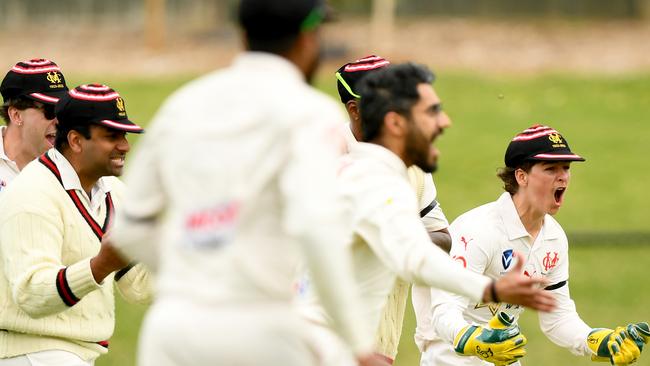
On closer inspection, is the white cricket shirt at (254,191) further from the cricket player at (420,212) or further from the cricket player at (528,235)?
the cricket player at (528,235)

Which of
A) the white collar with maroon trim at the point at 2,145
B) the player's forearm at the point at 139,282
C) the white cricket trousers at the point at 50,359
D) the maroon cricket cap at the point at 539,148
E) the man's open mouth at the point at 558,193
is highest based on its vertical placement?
the maroon cricket cap at the point at 539,148

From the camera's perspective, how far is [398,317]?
7.70 m

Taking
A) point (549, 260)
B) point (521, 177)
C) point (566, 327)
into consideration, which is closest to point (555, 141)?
point (521, 177)

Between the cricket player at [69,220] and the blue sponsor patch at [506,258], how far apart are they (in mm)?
1842

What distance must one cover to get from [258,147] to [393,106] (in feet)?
3.40

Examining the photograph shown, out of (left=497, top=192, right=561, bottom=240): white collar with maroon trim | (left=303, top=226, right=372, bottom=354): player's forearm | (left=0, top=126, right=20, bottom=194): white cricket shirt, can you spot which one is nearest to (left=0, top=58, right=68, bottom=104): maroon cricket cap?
(left=0, top=126, right=20, bottom=194): white cricket shirt

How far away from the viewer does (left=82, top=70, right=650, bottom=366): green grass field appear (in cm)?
2267

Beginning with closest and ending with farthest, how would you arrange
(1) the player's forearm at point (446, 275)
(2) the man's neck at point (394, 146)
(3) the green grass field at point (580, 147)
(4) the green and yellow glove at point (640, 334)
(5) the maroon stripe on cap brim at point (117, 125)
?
1. (1) the player's forearm at point (446, 275)
2. (2) the man's neck at point (394, 146)
3. (5) the maroon stripe on cap brim at point (117, 125)
4. (4) the green and yellow glove at point (640, 334)
5. (3) the green grass field at point (580, 147)

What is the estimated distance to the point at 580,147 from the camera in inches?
1148

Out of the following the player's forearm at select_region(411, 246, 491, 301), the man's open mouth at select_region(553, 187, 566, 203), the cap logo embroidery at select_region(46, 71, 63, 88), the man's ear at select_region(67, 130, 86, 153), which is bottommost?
the man's open mouth at select_region(553, 187, 566, 203)

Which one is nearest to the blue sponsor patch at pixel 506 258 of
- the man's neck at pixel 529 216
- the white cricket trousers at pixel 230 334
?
the man's neck at pixel 529 216

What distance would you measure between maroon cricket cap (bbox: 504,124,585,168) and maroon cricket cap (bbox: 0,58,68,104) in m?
2.35

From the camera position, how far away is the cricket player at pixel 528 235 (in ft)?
25.7

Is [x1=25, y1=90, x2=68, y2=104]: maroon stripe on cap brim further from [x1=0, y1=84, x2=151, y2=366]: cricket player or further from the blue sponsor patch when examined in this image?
the blue sponsor patch
